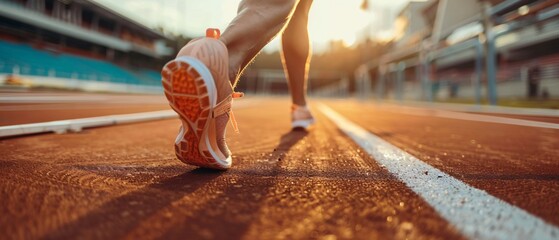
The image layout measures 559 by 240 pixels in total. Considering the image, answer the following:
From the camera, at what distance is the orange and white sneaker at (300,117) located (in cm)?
202

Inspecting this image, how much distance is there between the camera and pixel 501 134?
5.93ft

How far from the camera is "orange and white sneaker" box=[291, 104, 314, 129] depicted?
202cm

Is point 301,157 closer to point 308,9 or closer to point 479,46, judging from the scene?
point 308,9

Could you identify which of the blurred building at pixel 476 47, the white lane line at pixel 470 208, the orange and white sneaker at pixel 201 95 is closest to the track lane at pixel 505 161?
the white lane line at pixel 470 208

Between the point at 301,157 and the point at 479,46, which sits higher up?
the point at 479,46

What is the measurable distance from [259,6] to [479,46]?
4.60 metres

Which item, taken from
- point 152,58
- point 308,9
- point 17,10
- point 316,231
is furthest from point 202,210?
point 152,58

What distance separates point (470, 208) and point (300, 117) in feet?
4.79

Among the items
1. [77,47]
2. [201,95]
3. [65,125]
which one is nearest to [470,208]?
[201,95]

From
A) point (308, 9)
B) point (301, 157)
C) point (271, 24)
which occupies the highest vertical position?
point (308, 9)

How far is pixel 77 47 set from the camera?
22281mm

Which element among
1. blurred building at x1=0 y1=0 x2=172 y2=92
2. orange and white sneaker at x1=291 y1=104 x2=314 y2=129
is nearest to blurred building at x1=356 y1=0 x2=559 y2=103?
orange and white sneaker at x1=291 y1=104 x2=314 y2=129

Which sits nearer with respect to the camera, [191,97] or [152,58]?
[191,97]

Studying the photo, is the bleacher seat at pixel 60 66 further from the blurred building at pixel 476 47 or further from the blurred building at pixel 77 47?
the blurred building at pixel 476 47
